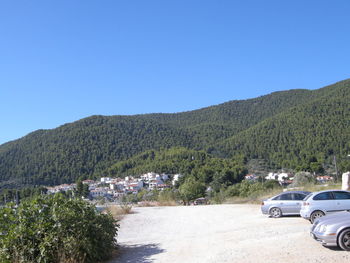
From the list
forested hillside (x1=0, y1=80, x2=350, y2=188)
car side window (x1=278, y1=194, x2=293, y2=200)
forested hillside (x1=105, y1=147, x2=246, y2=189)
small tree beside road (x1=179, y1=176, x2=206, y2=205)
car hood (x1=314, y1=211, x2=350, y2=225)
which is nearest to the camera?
car hood (x1=314, y1=211, x2=350, y2=225)

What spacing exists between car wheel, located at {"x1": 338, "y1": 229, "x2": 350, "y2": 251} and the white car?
13.8 ft

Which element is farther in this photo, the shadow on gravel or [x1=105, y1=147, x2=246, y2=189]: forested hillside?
[x1=105, y1=147, x2=246, y2=189]: forested hillside

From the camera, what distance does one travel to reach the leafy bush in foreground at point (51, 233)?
295 inches

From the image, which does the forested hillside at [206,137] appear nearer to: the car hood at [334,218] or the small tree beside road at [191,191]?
the small tree beside road at [191,191]

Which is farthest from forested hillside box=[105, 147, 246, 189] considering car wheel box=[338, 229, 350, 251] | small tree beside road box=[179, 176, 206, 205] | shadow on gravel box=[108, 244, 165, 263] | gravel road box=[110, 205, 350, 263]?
car wheel box=[338, 229, 350, 251]

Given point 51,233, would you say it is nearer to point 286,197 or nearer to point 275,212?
point 275,212

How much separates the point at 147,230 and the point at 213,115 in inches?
6668

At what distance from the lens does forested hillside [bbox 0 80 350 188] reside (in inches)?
4136

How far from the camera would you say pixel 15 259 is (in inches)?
289

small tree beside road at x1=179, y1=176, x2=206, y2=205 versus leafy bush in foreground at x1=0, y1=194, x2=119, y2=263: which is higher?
leafy bush in foreground at x1=0, y1=194, x2=119, y2=263

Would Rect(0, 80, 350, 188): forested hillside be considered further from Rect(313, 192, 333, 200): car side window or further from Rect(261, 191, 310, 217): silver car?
Rect(313, 192, 333, 200): car side window

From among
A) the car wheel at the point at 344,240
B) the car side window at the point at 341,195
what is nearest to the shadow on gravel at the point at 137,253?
the car wheel at the point at 344,240

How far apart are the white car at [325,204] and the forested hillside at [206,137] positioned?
7009cm

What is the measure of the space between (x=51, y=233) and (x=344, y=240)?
261 inches
